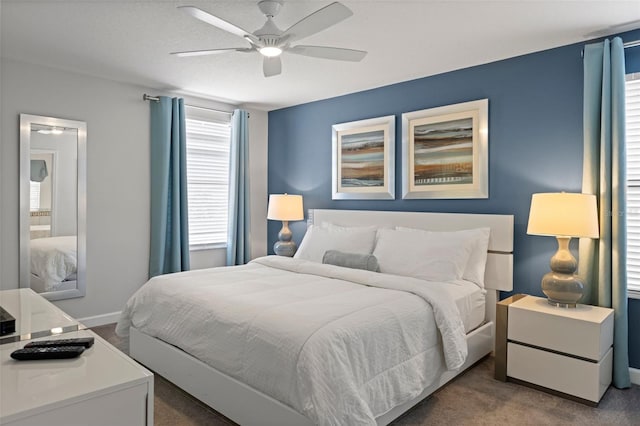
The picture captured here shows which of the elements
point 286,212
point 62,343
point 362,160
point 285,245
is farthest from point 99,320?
point 362,160

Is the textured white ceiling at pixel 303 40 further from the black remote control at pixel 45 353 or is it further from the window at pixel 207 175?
the black remote control at pixel 45 353

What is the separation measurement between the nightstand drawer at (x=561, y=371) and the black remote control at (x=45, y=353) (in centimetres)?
269

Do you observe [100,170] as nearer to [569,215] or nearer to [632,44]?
[569,215]

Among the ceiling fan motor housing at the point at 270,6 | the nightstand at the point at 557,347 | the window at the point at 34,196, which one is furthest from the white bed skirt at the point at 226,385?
the ceiling fan motor housing at the point at 270,6

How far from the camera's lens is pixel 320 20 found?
222cm

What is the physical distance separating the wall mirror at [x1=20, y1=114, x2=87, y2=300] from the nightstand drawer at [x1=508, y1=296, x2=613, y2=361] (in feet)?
12.8

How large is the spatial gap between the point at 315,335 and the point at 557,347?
5.79ft

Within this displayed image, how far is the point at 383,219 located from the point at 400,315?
1929 mm

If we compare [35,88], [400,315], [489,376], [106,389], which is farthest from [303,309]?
[35,88]

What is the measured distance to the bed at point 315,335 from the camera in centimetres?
190

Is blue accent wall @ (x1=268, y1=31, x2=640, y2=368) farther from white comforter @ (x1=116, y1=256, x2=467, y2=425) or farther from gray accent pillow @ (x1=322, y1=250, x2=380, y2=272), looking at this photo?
white comforter @ (x1=116, y1=256, x2=467, y2=425)

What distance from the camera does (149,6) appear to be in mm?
2553

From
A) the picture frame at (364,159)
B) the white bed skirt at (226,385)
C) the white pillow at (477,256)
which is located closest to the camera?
the white bed skirt at (226,385)

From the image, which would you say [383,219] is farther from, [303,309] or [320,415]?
[320,415]
